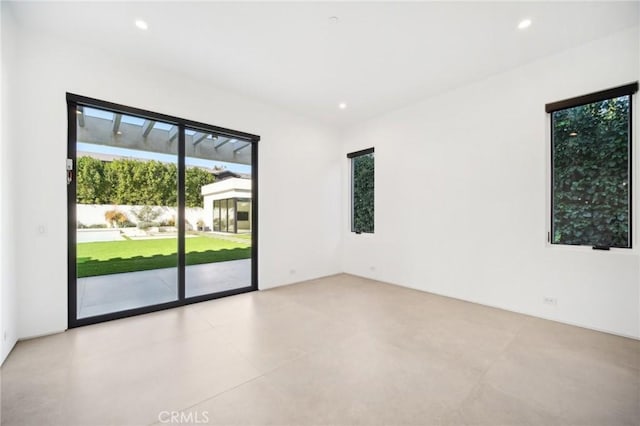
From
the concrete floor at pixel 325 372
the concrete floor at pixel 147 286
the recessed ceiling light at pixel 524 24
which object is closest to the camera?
the concrete floor at pixel 325 372

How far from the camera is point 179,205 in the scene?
3844mm

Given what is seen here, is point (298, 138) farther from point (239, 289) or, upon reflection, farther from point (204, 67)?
point (239, 289)

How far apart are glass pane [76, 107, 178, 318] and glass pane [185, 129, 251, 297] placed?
252 mm

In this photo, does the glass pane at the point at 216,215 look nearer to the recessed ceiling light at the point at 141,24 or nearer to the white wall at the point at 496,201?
the recessed ceiling light at the point at 141,24

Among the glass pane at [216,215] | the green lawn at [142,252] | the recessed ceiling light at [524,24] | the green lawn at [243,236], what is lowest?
the green lawn at [142,252]

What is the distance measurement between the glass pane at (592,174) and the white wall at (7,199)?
231 inches

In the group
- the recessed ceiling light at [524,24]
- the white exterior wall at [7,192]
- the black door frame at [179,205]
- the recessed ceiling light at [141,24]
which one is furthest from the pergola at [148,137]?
the recessed ceiling light at [524,24]

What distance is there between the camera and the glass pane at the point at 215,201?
399 centimetres

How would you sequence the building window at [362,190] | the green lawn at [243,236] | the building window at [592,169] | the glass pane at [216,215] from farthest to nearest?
the building window at [362,190] → the green lawn at [243,236] → the glass pane at [216,215] → the building window at [592,169]

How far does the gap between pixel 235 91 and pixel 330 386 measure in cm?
422

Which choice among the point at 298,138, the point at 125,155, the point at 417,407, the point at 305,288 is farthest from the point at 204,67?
the point at 417,407

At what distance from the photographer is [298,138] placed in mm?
5215

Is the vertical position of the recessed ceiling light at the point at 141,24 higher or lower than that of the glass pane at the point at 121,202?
higher

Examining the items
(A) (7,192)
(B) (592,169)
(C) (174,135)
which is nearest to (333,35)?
(C) (174,135)
